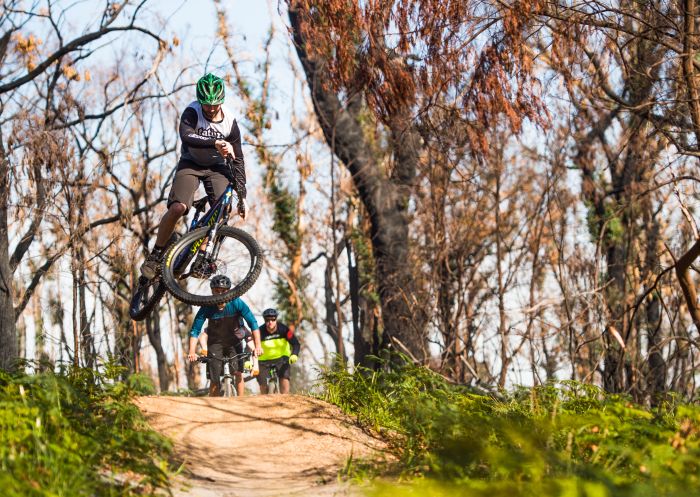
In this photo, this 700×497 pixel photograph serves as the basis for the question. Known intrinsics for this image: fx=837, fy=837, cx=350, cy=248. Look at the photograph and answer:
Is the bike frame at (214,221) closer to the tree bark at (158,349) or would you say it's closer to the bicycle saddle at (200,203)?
the bicycle saddle at (200,203)

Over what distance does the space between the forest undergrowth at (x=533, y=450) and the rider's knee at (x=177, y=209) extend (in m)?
2.62

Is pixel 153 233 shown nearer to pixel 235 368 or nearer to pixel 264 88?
pixel 264 88

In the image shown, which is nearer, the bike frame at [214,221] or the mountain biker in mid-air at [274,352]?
the bike frame at [214,221]

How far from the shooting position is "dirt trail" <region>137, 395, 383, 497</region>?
233 inches

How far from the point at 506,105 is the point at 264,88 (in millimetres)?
17141

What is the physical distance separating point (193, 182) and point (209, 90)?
3.00 feet

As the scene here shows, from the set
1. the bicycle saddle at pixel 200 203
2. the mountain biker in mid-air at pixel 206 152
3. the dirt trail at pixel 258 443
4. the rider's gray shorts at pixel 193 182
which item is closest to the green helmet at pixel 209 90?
the mountain biker in mid-air at pixel 206 152

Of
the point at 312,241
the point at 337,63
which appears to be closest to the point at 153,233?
the point at 312,241

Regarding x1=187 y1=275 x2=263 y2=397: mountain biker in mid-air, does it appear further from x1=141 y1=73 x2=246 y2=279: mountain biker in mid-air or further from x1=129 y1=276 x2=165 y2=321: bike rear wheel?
x1=141 y1=73 x2=246 y2=279: mountain biker in mid-air

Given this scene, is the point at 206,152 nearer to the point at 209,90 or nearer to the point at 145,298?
the point at 209,90

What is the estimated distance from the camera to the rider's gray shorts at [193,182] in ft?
26.3

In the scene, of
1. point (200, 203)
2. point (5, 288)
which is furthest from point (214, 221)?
point (5, 288)

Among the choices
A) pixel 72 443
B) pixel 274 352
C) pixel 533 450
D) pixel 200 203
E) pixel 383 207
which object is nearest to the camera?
pixel 533 450

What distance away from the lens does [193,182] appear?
317 inches
